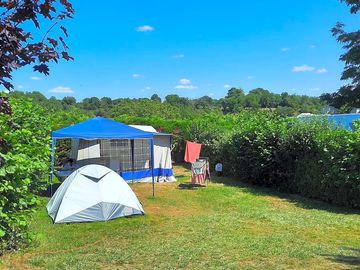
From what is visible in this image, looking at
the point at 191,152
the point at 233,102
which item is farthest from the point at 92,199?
the point at 233,102

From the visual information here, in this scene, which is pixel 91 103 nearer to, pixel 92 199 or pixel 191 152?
pixel 191 152

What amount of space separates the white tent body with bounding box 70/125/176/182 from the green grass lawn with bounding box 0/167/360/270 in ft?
14.4

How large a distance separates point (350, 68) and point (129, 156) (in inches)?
653

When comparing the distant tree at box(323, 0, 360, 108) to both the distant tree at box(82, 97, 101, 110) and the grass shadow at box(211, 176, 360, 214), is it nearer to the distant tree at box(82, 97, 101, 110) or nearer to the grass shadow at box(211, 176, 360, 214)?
the grass shadow at box(211, 176, 360, 214)

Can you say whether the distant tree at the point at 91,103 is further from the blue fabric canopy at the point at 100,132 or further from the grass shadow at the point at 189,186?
the blue fabric canopy at the point at 100,132

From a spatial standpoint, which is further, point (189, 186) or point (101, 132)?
point (189, 186)

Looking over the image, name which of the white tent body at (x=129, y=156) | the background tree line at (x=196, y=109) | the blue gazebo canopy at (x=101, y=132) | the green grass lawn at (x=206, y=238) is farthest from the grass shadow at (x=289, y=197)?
the background tree line at (x=196, y=109)

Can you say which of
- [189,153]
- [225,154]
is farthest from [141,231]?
[225,154]

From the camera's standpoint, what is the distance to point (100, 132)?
1423cm

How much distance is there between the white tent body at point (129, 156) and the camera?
58.3 feet

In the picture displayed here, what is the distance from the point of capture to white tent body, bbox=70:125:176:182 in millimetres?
17766

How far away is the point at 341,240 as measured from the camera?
8.58 meters

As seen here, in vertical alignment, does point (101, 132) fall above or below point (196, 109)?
below

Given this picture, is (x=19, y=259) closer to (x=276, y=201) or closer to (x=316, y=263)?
(x=316, y=263)
